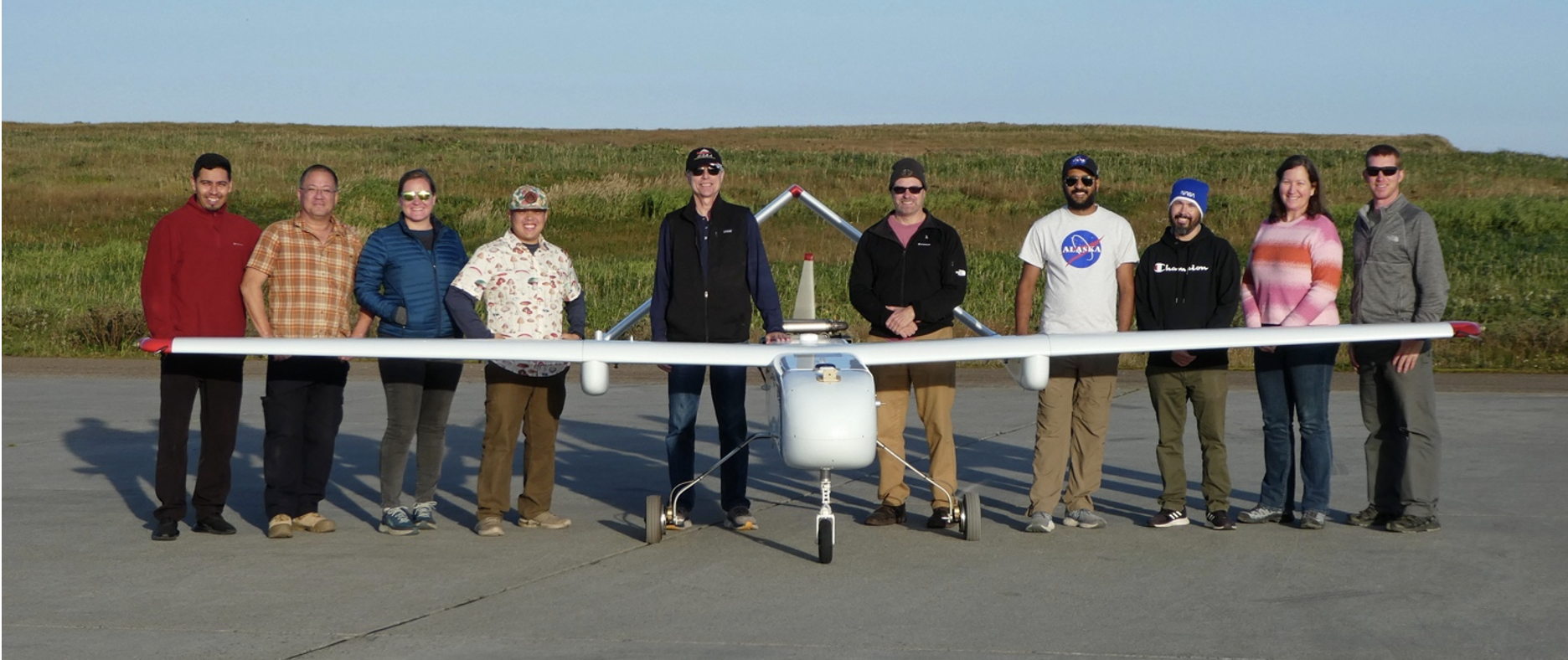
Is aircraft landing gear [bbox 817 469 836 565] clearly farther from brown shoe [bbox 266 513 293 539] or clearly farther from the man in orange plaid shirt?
brown shoe [bbox 266 513 293 539]

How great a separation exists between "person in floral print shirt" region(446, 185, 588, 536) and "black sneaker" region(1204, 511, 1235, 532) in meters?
3.28

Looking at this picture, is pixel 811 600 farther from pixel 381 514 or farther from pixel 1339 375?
pixel 1339 375

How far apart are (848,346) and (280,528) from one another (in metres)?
2.94

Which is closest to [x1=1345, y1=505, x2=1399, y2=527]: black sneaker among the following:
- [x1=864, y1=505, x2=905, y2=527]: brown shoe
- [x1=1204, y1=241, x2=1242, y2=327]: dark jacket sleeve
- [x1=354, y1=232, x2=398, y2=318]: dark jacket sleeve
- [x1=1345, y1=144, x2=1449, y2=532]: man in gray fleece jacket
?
[x1=1345, y1=144, x2=1449, y2=532]: man in gray fleece jacket

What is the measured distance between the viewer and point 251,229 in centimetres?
717

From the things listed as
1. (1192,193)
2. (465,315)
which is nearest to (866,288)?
(1192,193)

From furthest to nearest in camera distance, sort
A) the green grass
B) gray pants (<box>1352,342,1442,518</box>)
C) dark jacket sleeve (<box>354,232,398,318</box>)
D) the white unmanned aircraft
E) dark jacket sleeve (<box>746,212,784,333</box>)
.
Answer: the green grass → dark jacket sleeve (<box>746,212,784,333</box>) → gray pants (<box>1352,342,1442,518</box>) → dark jacket sleeve (<box>354,232,398,318</box>) → the white unmanned aircraft

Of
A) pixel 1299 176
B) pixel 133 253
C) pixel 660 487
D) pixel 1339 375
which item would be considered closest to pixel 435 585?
pixel 660 487

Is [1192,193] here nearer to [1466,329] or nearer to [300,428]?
[1466,329]

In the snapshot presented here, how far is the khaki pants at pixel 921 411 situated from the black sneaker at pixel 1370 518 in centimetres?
A: 205

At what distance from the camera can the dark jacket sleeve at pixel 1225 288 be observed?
7188mm

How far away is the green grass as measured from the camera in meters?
20.6

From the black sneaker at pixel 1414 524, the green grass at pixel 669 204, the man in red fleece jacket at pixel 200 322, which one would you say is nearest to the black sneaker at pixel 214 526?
the man in red fleece jacket at pixel 200 322

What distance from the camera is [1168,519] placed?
7.30m
